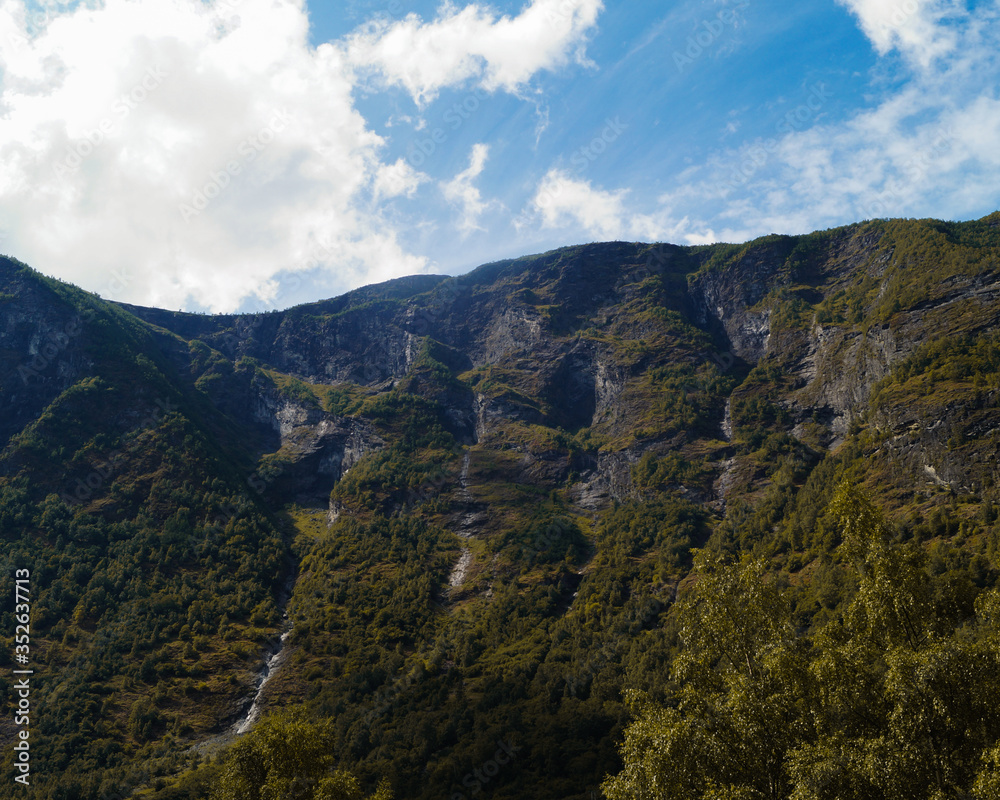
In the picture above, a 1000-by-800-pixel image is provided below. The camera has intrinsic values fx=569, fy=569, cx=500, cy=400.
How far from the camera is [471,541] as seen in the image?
161125 mm

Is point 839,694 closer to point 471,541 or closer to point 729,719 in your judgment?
point 729,719

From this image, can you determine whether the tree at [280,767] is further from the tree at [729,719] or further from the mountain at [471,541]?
the mountain at [471,541]

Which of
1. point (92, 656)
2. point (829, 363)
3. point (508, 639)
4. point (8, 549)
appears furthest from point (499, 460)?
point (8, 549)

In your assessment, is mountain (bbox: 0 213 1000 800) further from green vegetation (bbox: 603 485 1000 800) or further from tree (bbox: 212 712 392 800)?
tree (bbox: 212 712 392 800)

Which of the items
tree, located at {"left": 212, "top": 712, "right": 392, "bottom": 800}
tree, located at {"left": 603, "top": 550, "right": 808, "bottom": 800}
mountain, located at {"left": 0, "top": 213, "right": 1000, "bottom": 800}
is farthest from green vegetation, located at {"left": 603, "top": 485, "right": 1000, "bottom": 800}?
mountain, located at {"left": 0, "top": 213, "right": 1000, "bottom": 800}

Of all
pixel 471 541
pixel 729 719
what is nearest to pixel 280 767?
pixel 729 719

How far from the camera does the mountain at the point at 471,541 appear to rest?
90.8 m

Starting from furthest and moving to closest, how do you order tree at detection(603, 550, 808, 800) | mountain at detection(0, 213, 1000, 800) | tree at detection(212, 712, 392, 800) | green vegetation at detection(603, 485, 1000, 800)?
mountain at detection(0, 213, 1000, 800) → tree at detection(212, 712, 392, 800) → tree at detection(603, 550, 808, 800) → green vegetation at detection(603, 485, 1000, 800)

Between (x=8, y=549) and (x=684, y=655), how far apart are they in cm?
17217

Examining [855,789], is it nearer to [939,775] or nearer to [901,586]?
[939,775]

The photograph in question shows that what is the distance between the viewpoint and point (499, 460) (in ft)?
630

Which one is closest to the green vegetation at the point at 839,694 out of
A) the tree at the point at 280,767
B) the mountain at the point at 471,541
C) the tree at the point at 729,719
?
the tree at the point at 729,719

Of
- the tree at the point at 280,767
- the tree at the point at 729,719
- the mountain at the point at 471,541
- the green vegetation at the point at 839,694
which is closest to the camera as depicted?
the green vegetation at the point at 839,694

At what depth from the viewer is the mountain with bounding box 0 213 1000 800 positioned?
298ft
